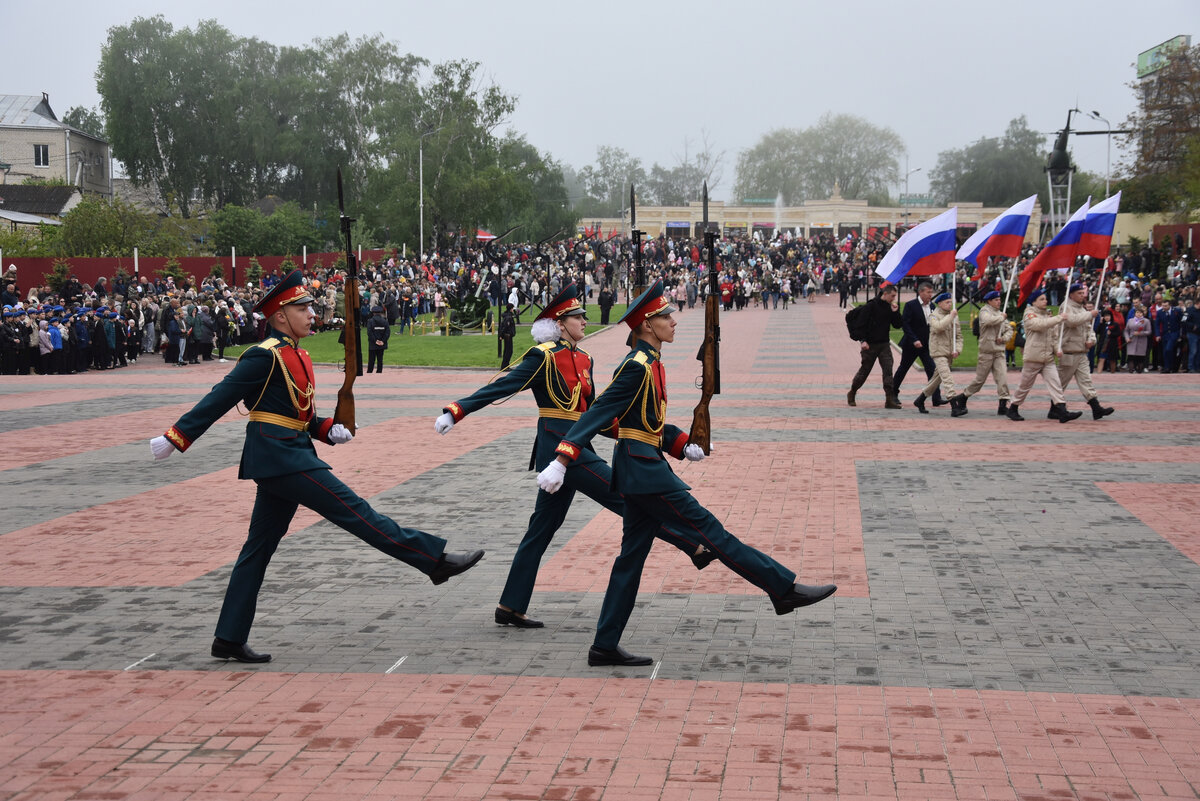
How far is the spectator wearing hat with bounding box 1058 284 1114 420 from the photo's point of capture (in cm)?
1519

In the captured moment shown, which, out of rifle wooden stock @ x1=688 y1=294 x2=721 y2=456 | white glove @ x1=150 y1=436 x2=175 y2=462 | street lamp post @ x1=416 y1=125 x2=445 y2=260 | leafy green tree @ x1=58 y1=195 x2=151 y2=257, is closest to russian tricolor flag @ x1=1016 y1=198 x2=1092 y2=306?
rifle wooden stock @ x1=688 y1=294 x2=721 y2=456

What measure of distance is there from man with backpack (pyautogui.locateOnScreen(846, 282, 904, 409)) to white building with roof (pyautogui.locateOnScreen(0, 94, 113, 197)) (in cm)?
6808

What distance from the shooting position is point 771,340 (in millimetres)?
34062

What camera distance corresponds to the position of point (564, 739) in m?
5.00

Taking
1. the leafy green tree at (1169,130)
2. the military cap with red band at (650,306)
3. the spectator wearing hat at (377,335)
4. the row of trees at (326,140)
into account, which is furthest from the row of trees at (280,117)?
the military cap with red band at (650,306)

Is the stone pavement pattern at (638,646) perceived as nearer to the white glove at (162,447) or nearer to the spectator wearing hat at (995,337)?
the white glove at (162,447)

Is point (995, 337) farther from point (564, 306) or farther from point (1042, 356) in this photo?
point (564, 306)

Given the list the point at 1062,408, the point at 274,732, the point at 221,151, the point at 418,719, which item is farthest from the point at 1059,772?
the point at 221,151

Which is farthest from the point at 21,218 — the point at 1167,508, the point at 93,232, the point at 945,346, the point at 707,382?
the point at 1167,508

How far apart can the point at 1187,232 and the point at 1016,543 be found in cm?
3932

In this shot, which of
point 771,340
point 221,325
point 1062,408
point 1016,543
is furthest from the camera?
point 771,340

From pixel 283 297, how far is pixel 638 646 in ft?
8.89

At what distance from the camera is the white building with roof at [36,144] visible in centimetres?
7556

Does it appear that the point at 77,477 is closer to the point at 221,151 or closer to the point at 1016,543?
the point at 1016,543
